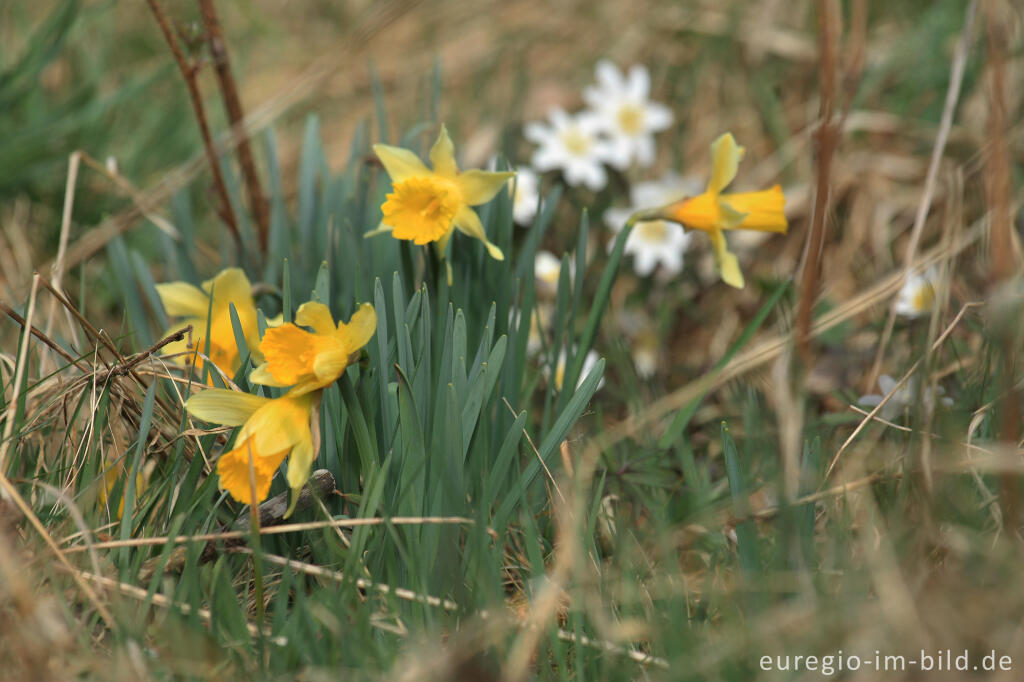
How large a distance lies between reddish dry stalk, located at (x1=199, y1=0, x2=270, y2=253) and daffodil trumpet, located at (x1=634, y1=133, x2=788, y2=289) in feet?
2.99

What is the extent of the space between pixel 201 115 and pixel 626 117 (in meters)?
1.24

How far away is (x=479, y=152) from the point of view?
2.75 meters

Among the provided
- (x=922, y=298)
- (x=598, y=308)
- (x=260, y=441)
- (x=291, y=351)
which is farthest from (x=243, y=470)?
(x=922, y=298)

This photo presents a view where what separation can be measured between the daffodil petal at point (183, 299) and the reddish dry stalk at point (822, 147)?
1.05 m

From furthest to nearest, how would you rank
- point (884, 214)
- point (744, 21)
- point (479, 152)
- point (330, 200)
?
point (744, 21) < point (479, 152) < point (884, 214) < point (330, 200)

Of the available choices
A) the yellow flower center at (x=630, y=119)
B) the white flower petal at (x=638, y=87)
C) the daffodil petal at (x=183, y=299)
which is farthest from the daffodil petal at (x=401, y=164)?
the white flower petal at (x=638, y=87)

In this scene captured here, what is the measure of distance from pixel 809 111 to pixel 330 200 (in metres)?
1.78

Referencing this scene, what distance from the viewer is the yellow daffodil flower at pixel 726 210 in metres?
1.51

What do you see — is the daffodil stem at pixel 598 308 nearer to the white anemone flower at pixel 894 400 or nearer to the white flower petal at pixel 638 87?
the white anemone flower at pixel 894 400

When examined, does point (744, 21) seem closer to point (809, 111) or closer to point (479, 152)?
point (809, 111)

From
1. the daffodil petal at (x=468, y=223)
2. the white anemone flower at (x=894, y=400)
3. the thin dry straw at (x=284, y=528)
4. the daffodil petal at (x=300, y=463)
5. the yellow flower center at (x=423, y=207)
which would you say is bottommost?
the white anemone flower at (x=894, y=400)

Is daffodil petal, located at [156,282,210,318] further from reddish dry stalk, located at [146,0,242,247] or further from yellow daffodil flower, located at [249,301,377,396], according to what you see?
yellow daffodil flower, located at [249,301,377,396]

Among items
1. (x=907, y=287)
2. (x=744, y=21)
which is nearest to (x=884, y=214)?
(x=907, y=287)

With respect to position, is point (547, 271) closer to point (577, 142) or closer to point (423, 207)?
point (577, 142)
